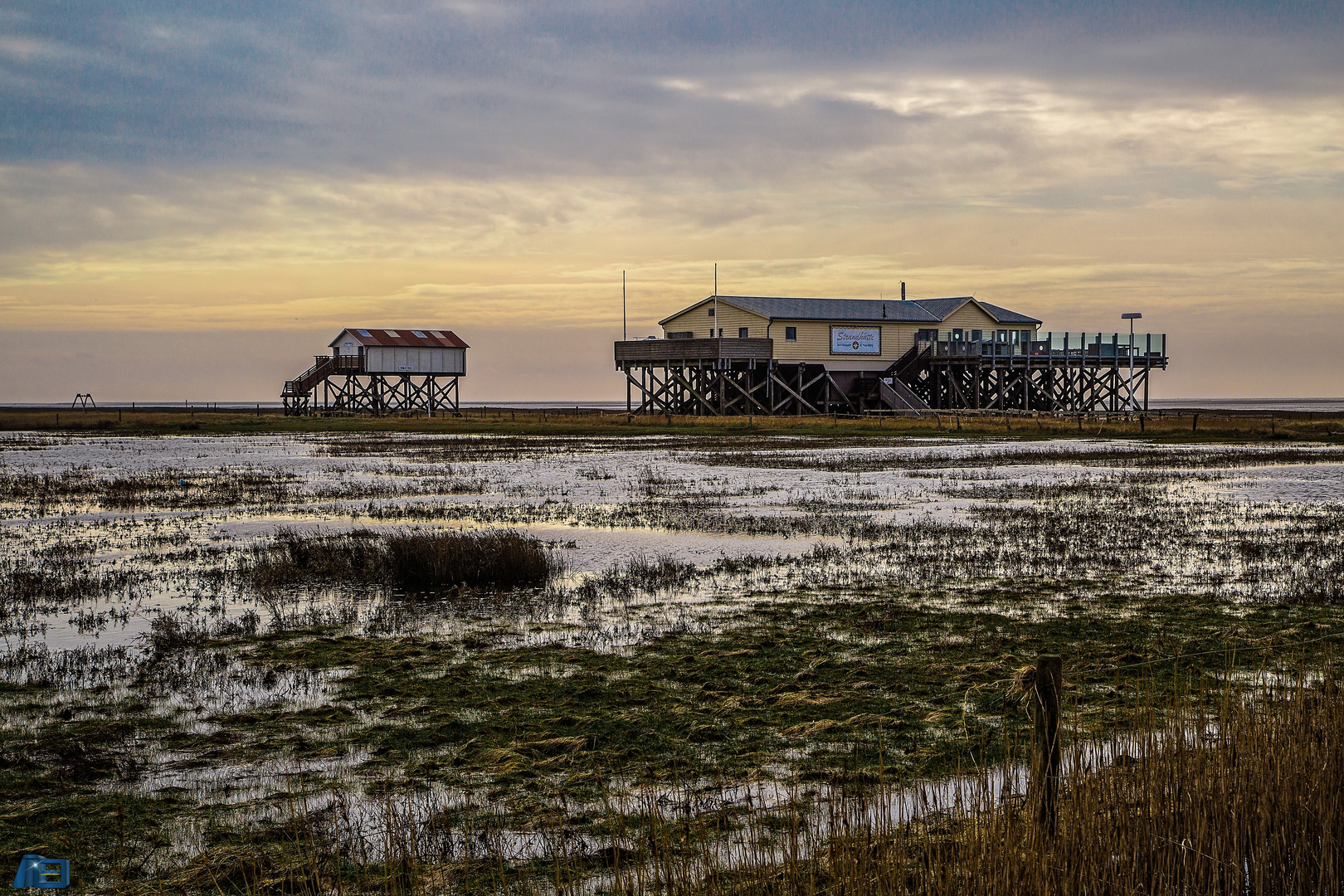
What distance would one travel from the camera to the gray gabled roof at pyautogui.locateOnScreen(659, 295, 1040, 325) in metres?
71.3

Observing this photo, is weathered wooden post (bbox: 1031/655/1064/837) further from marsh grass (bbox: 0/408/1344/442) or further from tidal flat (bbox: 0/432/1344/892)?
marsh grass (bbox: 0/408/1344/442)

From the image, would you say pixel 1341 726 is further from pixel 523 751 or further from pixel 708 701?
pixel 523 751

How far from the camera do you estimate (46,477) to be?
33.7m

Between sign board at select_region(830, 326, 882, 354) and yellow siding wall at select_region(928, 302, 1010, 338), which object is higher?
yellow siding wall at select_region(928, 302, 1010, 338)

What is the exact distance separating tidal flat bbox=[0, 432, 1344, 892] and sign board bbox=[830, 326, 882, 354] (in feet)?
151

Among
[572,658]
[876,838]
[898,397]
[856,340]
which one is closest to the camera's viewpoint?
[876,838]

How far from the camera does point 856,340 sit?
72.4 metres

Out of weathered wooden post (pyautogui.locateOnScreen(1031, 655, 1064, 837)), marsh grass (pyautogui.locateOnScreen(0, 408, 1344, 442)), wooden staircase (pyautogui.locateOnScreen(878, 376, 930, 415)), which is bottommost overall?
weathered wooden post (pyautogui.locateOnScreen(1031, 655, 1064, 837))

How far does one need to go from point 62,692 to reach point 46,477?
90.3ft

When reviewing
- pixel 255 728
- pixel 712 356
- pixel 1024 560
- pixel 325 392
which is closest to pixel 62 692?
pixel 255 728

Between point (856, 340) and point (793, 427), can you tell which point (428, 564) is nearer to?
point (793, 427)

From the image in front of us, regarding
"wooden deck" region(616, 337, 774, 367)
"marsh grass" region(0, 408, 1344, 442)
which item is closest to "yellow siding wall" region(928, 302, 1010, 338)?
"marsh grass" region(0, 408, 1344, 442)

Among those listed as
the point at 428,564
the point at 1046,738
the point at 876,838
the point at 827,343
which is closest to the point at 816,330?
the point at 827,343

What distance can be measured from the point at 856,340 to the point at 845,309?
7.76ft
